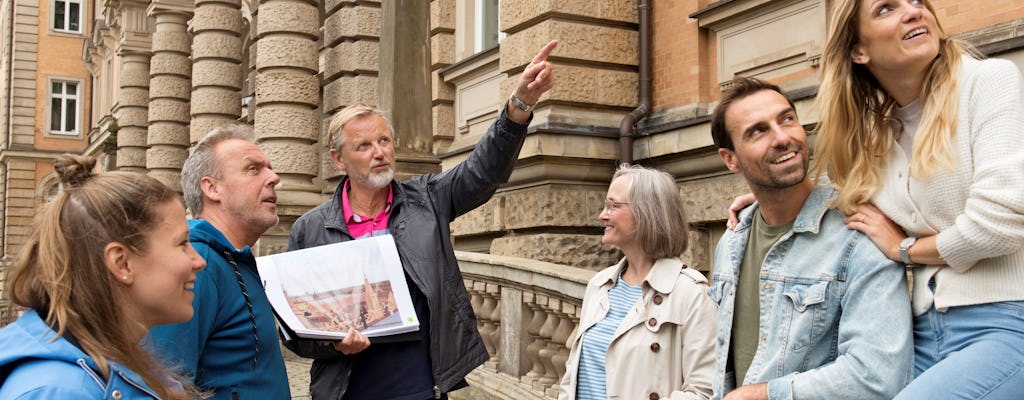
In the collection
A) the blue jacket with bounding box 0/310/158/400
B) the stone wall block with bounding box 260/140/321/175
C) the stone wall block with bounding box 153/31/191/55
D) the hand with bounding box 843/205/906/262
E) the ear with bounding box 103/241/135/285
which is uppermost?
the stone wall block with bounding box 153/31/191/55

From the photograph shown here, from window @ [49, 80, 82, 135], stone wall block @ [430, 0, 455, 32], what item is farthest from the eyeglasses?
window @ [49, 80, 82, 135]

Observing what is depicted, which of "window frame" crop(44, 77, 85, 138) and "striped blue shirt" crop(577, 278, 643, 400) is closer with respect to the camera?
"striped blue shirt" crop(577, 278, 643, 400)

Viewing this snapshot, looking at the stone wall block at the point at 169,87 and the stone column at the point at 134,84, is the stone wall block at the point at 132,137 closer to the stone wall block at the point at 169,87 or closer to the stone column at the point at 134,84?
the stone column at the point at 134,84

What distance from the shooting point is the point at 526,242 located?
8266 mm

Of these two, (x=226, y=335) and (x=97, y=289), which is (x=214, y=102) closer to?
(x=226, y=335)

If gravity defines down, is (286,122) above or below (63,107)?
below

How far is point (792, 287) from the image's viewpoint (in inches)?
91.4

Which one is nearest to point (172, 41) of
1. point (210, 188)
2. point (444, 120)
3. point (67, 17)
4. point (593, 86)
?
point (444, 120)

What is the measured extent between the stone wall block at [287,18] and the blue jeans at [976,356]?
457 inches

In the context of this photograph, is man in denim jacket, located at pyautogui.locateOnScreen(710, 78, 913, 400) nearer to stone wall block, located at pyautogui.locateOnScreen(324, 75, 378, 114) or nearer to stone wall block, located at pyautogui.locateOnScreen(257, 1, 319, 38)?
stone wall block, located at pyautogui.locateOnScreen(324, 75, 378, 114)

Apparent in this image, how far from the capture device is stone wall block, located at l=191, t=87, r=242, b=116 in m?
15.6

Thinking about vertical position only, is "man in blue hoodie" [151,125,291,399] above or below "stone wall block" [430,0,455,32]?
below

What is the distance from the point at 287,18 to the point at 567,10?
572 centimetres

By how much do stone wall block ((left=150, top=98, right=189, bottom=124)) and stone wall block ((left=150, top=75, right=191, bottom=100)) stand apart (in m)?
0.11
